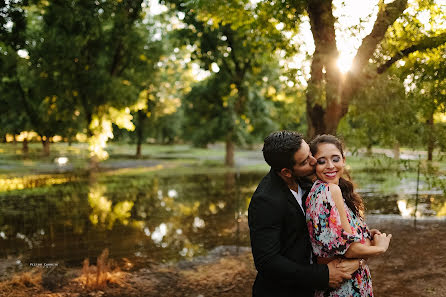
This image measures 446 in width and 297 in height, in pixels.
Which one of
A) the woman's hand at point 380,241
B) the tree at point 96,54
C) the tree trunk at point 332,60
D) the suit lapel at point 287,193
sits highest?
the tree at point 96,54

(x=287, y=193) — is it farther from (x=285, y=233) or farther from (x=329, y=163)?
(x=329, y=163)

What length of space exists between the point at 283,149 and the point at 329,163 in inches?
13.4

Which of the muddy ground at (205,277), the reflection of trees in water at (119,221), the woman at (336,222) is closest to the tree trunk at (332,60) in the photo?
the reflection of trees in water at (119,221)

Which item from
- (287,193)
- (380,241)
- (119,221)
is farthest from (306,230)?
(119,221)

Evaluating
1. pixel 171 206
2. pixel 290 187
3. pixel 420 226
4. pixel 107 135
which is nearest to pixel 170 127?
pixel 107 135

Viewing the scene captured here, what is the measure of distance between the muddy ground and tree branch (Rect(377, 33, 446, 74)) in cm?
380

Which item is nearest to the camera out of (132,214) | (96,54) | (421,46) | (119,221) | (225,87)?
(421,46)

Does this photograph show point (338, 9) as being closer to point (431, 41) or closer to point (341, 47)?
point (341, 47)

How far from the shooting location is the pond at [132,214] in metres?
8.59

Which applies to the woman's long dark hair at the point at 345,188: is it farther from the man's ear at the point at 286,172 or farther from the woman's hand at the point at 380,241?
the man's ear at the point at 286,172

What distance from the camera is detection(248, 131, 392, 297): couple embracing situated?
2.15 m

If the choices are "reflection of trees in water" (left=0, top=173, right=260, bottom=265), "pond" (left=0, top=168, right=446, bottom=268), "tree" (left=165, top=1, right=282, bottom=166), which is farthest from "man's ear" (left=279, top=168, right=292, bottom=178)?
"tree" (left=165, top=1, right=282, bottom=166)

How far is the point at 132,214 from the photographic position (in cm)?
1247

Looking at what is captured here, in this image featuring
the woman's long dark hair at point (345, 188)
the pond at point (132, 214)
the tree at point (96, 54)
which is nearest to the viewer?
the woman's long dark hair at point (345, 188)
